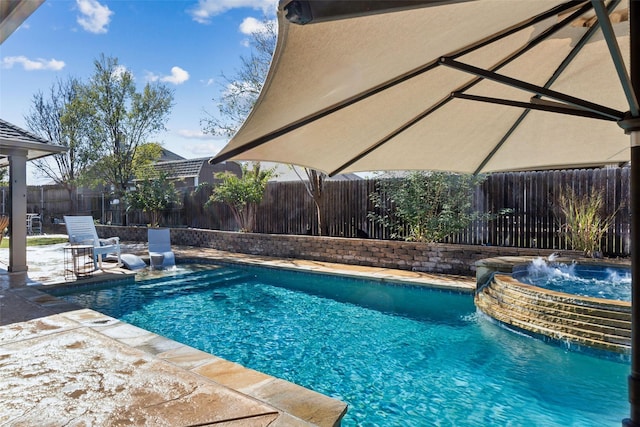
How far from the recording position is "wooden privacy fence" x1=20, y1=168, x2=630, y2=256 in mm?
7977

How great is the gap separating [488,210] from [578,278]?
314 centimetres

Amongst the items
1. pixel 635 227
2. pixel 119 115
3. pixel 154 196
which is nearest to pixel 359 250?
pixel 635 227

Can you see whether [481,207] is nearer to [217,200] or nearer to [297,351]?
[297,351]

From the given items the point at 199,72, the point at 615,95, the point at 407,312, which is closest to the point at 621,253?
the point at 407,312

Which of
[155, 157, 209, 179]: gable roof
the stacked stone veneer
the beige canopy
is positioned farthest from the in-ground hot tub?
[155, 157, 209, 179]: gable roof

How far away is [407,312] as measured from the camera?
21.5 feet

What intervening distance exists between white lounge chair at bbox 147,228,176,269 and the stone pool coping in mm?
5331

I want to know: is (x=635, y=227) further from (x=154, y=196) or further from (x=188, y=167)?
(x=188, y=167)

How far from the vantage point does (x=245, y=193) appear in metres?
13.3

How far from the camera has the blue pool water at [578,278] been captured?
5.82m

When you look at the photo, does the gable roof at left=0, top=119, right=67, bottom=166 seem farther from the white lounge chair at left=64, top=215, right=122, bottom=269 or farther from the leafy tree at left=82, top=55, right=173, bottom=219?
the leafy tree at left=82, top=55, right=173, bottom=219

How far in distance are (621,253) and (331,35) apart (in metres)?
8.86

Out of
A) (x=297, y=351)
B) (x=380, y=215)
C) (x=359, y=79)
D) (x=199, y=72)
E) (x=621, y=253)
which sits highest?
(x=199, y=72)

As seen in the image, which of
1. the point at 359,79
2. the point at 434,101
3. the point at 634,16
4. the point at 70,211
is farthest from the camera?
the point at 70,211
